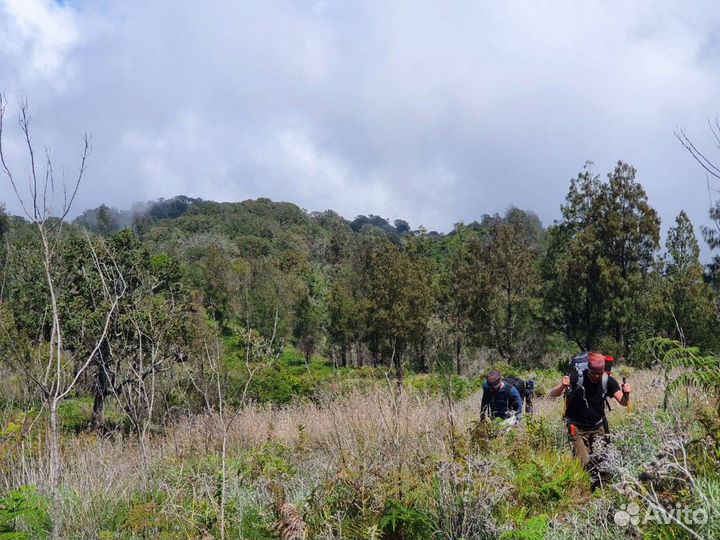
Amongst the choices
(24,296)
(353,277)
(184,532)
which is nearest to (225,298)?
(353,277)

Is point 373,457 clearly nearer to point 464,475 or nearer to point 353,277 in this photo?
point 464,475

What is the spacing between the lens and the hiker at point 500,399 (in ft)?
20.2

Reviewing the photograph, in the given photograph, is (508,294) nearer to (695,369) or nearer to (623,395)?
(623,395)

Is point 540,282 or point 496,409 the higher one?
point 540,282

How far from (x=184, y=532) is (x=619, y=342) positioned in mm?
21694

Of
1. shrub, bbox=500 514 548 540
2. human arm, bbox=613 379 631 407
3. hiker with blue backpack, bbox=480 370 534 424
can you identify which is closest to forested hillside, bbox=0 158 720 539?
shrub, bbox=500 514 548 540

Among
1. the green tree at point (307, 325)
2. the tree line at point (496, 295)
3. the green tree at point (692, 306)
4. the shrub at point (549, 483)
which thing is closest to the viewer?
the shrub at point (549, 483)

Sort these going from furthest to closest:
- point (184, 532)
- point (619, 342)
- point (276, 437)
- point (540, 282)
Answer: point (540, 282)
point (619, 342)
point (276, 437)
point (184, 532)

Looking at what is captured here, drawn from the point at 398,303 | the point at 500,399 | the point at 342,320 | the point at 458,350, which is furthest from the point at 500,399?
the point at 342,320

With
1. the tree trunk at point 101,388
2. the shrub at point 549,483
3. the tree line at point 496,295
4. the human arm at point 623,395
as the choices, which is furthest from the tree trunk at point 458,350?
the shrub at point 549,483

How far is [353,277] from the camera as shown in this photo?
4606cm

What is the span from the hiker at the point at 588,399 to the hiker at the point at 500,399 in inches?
38.6

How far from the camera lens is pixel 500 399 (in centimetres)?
626
